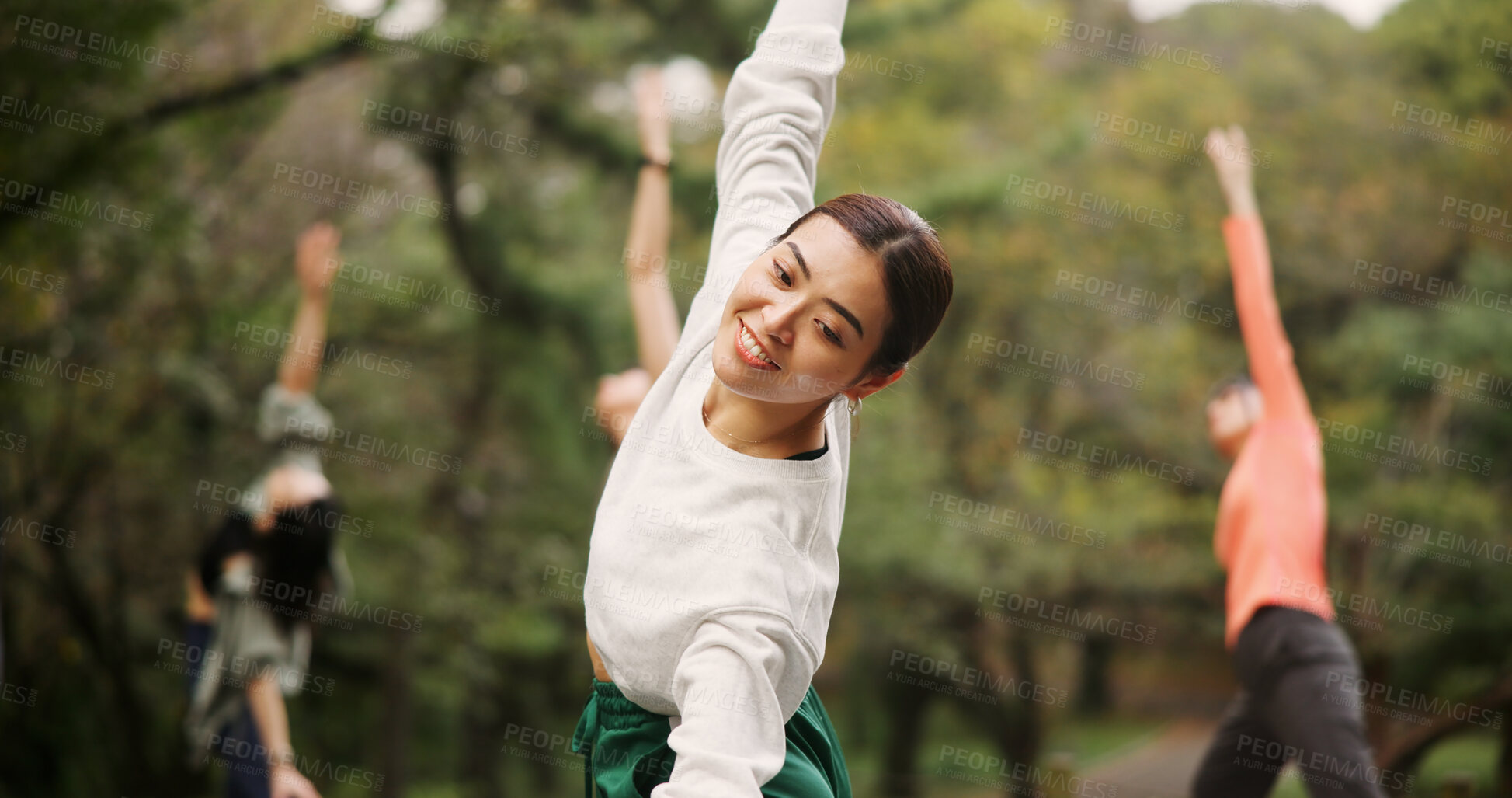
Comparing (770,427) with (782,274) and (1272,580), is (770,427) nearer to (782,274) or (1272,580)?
(782,274)

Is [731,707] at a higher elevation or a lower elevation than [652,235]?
lower

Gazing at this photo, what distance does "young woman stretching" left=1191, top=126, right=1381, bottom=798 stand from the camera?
118 inches

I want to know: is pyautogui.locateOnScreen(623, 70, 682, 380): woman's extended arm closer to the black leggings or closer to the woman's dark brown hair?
the woman's dark brown hair

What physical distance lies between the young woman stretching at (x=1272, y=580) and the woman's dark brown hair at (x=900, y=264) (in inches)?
86.8

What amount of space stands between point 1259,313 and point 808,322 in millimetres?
2414

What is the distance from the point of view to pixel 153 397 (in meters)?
7.16

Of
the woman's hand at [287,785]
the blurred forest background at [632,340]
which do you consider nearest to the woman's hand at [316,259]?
the woman's hand at [287,785]

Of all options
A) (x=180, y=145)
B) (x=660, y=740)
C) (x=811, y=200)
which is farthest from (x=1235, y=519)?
(x=180, y=145)

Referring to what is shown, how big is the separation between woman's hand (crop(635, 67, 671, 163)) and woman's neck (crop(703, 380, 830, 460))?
1.03 meters

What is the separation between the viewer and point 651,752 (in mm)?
1264

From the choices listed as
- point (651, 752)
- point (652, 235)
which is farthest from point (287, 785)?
point (651, 752)

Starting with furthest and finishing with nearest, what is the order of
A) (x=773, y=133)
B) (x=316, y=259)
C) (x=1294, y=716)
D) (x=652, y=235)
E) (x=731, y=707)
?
(x=316, y=259), (x=1294, y=716), (x=652, y=235), (x=773, y=133), (x=731, y=707)

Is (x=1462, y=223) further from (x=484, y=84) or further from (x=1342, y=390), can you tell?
(x=484, y=84)

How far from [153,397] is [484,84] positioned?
9.74 feet
